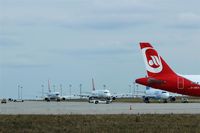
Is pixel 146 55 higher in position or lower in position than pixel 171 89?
higher

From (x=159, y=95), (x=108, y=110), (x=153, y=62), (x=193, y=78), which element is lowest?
(x=108, y=110)

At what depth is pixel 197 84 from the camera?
67062 mm

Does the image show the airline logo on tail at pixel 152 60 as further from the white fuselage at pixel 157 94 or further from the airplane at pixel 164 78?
the white fuselage at pixel 157 94

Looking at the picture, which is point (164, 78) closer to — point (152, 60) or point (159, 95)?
point (152, 60)

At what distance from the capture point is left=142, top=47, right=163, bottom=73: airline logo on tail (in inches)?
2621

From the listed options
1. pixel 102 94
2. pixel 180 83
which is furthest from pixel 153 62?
pixel 102 94

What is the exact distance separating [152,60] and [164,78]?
2817 mm

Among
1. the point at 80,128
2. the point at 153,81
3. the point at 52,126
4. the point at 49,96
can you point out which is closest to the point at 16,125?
the point at 52,126

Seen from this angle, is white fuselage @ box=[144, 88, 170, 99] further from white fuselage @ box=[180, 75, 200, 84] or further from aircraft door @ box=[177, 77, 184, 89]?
aircraft door @ box=[177, 77, 184, 89]

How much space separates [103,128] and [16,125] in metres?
4.83

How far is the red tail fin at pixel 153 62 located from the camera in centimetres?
6656

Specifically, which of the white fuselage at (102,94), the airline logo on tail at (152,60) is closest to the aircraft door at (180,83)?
the airline logo on tail at (152,60)

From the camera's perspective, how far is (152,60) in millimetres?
67312

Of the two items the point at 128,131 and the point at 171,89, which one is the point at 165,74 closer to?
the point at 171,89
